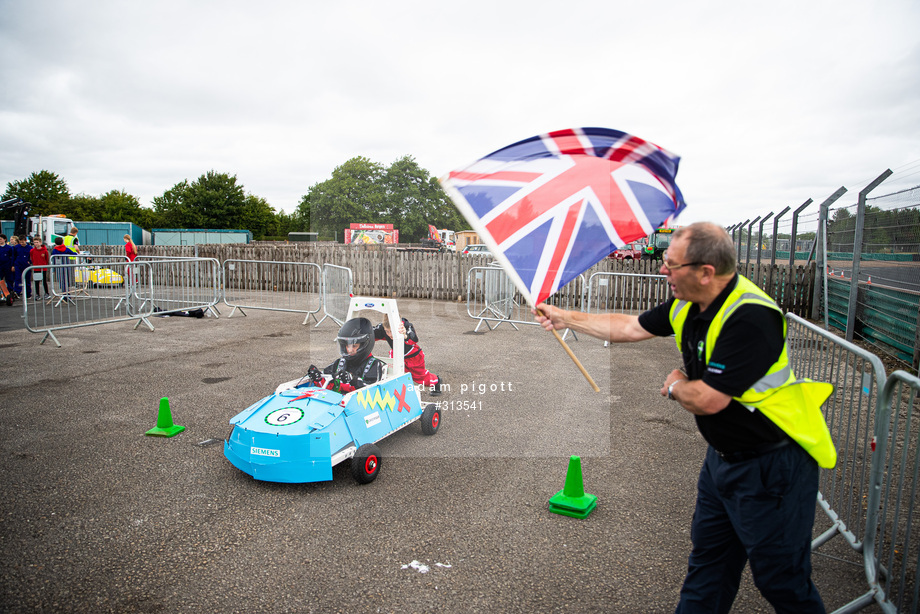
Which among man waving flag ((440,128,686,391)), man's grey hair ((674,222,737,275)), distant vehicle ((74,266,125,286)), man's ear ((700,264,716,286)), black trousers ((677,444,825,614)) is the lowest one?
black trousers ((677,444,825,614))

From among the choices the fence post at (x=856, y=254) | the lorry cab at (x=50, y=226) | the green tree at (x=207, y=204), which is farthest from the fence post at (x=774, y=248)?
the green tree at (x=207, y=204)

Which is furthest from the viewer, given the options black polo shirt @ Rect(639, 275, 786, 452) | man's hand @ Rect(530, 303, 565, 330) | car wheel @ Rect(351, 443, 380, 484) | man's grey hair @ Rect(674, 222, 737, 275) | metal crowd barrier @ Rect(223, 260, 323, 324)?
metal crowd barrier @ Rect(223, 260, 323, 324)

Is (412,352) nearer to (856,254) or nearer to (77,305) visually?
(856,254)

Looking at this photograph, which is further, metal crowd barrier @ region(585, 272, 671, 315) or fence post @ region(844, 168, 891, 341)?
metal crowd barrier @ region(585, 272, 671, 315)

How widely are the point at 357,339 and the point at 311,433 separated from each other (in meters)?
1.27

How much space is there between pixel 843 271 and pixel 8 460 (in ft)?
47.3

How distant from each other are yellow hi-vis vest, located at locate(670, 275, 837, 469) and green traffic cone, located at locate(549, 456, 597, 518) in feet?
6.76

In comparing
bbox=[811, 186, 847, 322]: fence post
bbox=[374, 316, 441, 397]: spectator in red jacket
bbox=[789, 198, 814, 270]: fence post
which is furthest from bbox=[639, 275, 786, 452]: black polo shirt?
bbox=[789, 198, 814, 270]: fence post

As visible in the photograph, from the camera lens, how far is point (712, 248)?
2232mm

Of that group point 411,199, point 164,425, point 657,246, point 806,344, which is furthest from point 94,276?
point 411,199

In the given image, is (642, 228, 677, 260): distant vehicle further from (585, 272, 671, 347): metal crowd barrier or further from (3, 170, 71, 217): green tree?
(3, 170, 71, 217): green tree

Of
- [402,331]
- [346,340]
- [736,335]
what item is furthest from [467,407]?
[736,335]

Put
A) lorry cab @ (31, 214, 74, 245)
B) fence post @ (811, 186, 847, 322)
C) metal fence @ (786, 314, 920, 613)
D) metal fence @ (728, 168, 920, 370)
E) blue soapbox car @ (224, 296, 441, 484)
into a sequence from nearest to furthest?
1. metal fence @ (786, 314, 920, 613)
2. blue soapbox car @ (224, 296, 441, 484)
3. metal fence @ (728, 168, 920, 370)
4. fence post @ (811, 186, 847, 322)
5. lorry cab @ (31, 214, 74, 245)

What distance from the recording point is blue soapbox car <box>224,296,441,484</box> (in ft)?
14.0
